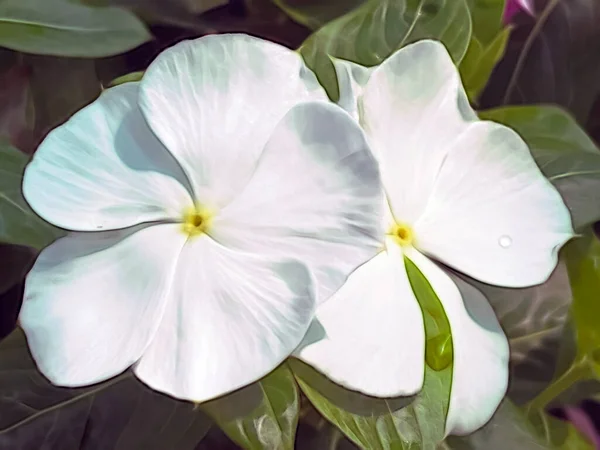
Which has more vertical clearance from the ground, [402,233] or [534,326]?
[402,233]

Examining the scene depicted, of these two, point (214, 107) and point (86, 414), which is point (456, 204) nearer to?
point (214, 107)

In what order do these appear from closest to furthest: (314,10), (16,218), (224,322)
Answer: (224,322) < (16,218) < (314,10)

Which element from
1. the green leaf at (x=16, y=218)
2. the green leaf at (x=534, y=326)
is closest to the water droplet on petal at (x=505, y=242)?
the green leaf at (x=534, y=326)

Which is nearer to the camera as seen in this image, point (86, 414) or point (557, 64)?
point (86, 414)

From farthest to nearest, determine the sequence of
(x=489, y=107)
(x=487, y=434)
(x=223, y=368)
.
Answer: (x=489, y=107), (x=487, y=434), (x=223, y=368)

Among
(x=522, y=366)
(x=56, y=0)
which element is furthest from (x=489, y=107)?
(x=56, y=0)

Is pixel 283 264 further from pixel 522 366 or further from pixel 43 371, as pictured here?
pixel 522 366

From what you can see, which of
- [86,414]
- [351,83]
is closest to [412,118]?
[351,83]
